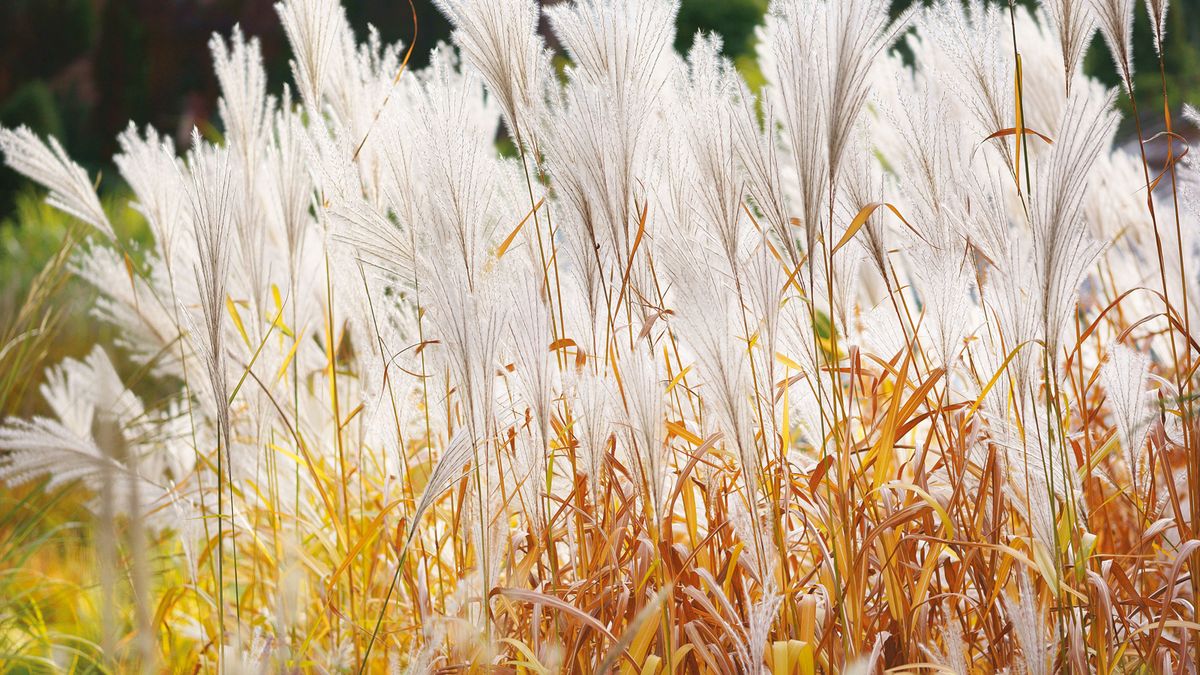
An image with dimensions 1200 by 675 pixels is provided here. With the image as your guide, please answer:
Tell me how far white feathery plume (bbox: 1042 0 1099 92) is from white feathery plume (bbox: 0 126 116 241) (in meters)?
1.44

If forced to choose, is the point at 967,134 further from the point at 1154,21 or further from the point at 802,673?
the point at 802,673

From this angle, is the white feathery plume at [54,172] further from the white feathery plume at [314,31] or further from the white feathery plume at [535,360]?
the white feathery plume at [535,360]

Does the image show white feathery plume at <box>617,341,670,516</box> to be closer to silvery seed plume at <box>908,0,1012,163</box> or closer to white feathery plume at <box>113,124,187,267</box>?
silvery seed plume at <box>908,0,1012,163</box>

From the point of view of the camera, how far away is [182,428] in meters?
2.10

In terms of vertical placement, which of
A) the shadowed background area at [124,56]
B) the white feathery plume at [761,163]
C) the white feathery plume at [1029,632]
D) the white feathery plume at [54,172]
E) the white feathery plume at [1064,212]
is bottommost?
the white feathery plume at [1029,632]

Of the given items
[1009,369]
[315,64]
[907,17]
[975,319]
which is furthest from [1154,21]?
[315,64]

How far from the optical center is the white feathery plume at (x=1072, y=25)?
98cm

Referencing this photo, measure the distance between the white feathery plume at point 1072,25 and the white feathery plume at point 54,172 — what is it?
4.73ft

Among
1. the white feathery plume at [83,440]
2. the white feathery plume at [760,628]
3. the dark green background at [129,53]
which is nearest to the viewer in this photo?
the white feathery plume at [83,440]

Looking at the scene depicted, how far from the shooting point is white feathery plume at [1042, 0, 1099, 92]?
3.20 ft

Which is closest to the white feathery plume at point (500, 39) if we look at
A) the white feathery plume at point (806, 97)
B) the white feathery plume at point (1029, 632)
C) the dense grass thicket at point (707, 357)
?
the dense grass thicket at point (707, 357)

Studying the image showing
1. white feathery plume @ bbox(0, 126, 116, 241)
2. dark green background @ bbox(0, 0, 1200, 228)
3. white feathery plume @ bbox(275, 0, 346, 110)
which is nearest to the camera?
white feathery plume @ bbox(275, 0, 346, 110)

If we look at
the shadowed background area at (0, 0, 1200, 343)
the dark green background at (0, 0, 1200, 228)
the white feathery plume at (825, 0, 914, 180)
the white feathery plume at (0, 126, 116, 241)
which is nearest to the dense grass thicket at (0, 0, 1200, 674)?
the white feathery plume at (825, 0, 914, 180)

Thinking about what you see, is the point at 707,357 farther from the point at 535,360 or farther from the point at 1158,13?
the point at 1158,13
